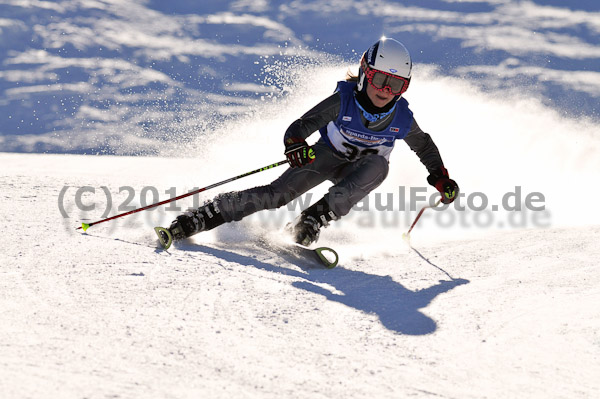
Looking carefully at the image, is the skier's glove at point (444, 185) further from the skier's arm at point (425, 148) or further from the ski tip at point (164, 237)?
the ski tip at point (164, 237)

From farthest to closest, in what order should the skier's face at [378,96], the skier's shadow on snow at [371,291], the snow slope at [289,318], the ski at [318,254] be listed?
the skier's face at [378,96]
the ski at [318,254]
the skier's shadow on snow at [371,291]
the snow slope at [289,318]

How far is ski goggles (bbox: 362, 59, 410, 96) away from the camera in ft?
12.7

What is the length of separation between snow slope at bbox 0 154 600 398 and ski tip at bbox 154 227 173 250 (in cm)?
13

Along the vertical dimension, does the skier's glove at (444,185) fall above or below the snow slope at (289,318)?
above

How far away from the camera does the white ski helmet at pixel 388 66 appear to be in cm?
387

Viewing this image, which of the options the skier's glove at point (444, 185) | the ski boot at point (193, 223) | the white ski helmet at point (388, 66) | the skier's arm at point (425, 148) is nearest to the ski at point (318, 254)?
the ski boot at point (193, 223)

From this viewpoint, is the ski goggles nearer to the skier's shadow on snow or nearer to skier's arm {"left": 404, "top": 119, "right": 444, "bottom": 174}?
skier's arm {"left": 404, "top": 119, "right": 444, "bottom": 174}

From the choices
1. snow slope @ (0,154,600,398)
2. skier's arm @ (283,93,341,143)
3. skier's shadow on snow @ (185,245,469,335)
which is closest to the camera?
snow slope @ (0,154,600,398)

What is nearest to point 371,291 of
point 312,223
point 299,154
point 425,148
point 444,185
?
point 312,223

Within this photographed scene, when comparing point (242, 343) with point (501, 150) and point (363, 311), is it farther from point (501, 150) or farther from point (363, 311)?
point (501, 150)

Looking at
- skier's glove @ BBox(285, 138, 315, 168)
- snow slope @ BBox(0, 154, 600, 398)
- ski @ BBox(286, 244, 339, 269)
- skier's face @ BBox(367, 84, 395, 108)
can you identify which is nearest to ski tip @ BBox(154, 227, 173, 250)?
snow slope @ BBox(0, 154, 600, 398)

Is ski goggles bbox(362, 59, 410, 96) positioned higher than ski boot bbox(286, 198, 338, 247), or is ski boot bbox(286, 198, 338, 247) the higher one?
ski goggles bbox(362, 59, 410, 96)

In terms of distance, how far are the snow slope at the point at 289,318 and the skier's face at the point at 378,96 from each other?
1080mm

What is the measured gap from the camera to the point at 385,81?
12.7 feet
